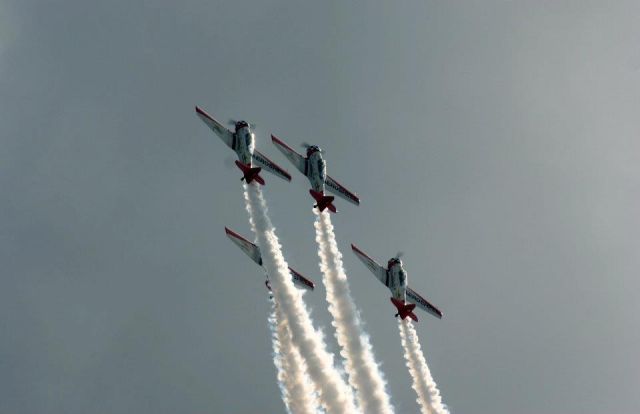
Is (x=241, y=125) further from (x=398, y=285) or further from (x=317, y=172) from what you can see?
(x=398, y=285)

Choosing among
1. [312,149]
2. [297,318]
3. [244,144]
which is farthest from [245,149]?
[297,318]

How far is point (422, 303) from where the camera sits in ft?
550

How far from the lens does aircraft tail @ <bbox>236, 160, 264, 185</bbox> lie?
156 metres

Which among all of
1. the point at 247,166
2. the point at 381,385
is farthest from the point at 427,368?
the point at 247,166

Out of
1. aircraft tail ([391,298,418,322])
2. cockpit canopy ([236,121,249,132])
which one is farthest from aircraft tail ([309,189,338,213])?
aircraft tail ([391,298,418,322])

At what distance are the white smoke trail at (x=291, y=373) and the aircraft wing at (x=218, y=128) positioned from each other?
23.1m

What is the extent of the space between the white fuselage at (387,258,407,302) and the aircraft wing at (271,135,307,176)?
17815mm

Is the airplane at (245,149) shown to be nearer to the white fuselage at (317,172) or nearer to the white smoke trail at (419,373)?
the white fuselage at (317,172)

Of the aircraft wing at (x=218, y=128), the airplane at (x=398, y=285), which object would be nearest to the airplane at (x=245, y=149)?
the aircraft wing at (x=218, y=128)

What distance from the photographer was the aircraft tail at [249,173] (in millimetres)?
156500

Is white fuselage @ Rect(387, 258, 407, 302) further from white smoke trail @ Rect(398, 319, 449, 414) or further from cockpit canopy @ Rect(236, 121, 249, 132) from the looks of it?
cockpit canopy @ Rect(236, 121, 249, 132)

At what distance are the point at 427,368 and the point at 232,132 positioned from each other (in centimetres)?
4119

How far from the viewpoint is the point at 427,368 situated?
161 metres

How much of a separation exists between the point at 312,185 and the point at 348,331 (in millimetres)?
20767
